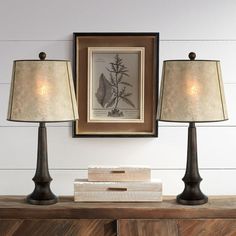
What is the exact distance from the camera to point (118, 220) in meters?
1.71

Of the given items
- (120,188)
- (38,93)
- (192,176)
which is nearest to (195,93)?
(192,176)

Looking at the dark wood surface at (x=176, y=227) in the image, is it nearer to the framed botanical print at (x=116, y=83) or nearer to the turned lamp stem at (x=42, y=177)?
the turned lamp stem at (x=42, y=177)

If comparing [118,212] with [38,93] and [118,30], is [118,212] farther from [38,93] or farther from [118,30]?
[118,30]

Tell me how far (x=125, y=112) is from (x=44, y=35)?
0.50m

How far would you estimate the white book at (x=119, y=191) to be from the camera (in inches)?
69.6

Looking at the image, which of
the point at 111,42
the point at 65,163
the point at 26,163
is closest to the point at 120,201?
the point at 65,163

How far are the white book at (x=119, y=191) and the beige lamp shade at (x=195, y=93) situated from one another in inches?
11.4

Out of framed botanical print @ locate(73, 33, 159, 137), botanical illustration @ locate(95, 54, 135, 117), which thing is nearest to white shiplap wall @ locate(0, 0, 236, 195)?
framed botanical print @ locate(73, 33, 159, 137)

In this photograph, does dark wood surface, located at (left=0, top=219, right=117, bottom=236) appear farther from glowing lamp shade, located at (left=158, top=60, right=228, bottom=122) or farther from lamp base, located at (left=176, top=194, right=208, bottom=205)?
glowing lamp shade, located at (left=158, top=60, right=228, bottom=122)

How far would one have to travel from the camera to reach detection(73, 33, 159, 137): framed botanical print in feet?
6.55

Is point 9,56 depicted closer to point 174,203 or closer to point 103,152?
point 103,152

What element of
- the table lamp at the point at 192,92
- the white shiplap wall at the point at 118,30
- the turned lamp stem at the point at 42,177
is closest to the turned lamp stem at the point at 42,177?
the turned lamp stem at the point at 42,177

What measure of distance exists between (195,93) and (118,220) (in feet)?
1.83

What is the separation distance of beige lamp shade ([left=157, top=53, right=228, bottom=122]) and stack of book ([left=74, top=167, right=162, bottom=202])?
273 millimetres
